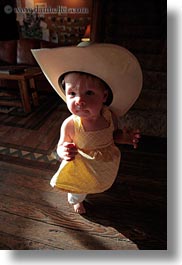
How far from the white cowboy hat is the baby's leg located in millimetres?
346

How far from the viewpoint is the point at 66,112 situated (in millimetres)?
1518

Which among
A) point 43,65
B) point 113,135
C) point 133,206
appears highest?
point 43,65

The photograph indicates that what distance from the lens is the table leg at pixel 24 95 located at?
Answer: 5.12 ft

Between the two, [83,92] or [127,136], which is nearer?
[83,92]

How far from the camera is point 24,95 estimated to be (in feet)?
5.16

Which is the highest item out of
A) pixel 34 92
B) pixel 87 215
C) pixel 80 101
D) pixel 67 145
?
pixel 80 101

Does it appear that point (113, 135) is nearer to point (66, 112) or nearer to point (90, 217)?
point (90, 217)

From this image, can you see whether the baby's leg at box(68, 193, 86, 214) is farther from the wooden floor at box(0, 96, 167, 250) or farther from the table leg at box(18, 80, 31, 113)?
the table leg at box(18, 80, 31, 113)

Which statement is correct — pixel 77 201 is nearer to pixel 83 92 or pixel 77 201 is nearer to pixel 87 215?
pixel 87 215

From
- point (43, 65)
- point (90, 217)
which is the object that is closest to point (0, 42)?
point (43, 65)

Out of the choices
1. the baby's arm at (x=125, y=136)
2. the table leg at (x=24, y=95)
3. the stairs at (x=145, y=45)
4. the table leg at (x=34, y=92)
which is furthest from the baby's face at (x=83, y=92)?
the table leg at (x=34, y=92)

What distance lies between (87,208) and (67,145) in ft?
0.97

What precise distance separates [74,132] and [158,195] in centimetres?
42

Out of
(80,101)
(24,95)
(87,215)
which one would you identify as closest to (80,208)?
(87,215)
